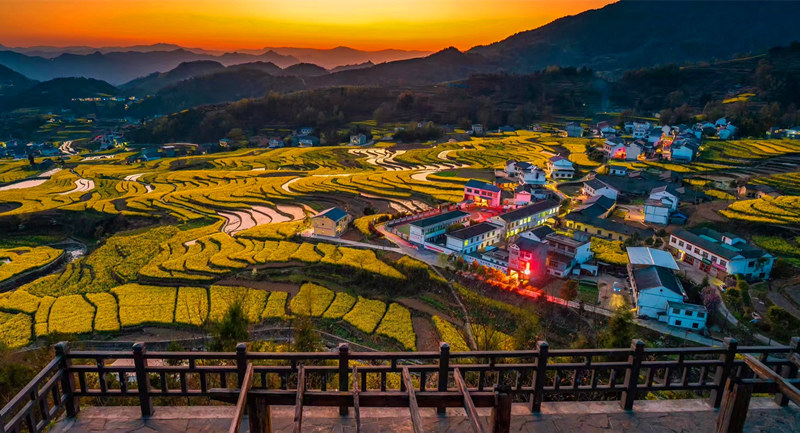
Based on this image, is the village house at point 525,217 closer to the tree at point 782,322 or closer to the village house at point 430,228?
the village house at point 430,228

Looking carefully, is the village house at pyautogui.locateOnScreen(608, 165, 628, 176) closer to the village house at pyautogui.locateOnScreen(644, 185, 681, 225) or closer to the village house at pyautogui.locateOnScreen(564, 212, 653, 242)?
the village house at pyautogui.locateOnScreen(644, 185, 681, 225)

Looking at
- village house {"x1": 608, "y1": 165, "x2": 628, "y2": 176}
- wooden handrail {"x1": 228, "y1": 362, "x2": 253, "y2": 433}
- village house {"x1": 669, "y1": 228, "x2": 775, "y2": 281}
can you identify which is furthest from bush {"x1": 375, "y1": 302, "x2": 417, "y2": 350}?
village house {"x1": 608, "y1": 165, "x2": 628, "y2": 176}

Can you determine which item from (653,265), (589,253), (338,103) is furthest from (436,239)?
(338,103)

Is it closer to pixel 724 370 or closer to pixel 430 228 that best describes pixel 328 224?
pixel 430 228

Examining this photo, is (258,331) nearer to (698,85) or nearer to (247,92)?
(698,85)

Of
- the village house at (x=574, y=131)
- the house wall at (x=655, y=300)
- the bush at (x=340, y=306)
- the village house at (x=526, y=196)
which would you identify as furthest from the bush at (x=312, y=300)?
the village house at (x=574, y=131)

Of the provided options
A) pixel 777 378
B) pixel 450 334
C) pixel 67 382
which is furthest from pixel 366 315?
pixel 777 378

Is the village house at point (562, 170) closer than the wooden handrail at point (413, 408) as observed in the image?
No
